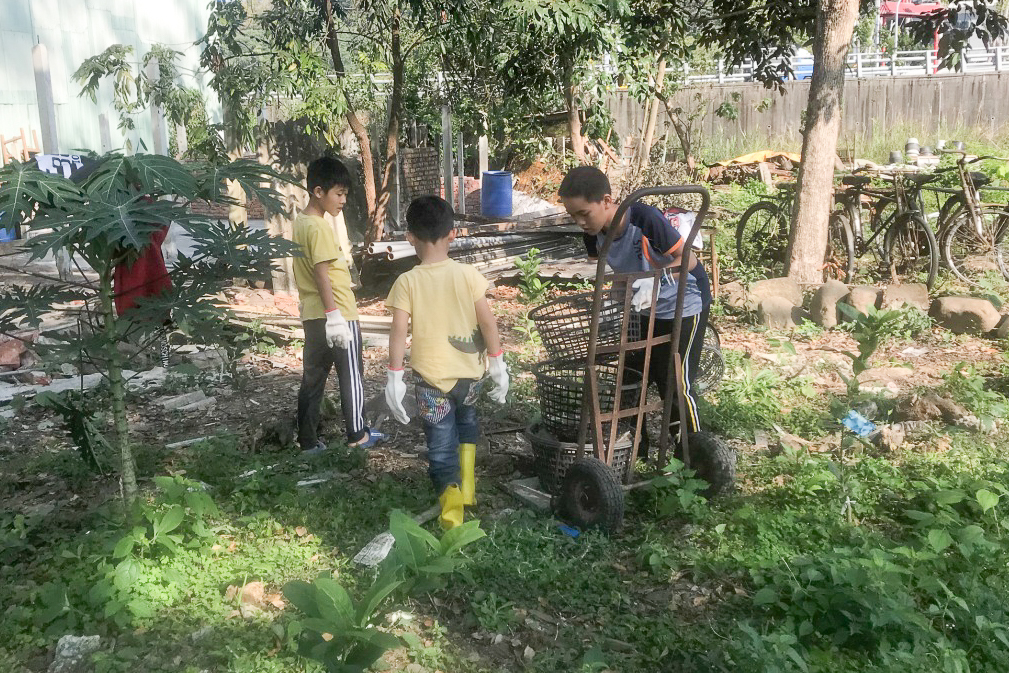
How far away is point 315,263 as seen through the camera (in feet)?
16.0

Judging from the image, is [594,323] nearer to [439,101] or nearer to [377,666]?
[377,666]

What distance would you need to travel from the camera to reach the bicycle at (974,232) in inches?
349

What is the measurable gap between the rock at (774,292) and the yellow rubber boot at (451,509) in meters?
4.96

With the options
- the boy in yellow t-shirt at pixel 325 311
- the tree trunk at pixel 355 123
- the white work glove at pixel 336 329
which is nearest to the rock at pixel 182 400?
the boy in yellow t-shirt at pixel 325 311

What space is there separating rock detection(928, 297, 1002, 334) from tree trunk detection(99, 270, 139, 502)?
21.6 ft

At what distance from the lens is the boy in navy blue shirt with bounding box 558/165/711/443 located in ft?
13.7

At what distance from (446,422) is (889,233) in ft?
22.4

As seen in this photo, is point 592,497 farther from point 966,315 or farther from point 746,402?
point 966,315

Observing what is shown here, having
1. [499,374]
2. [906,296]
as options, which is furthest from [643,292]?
[906,296]

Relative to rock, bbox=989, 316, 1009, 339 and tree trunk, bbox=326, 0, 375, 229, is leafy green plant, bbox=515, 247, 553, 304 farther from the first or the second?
rock, bbox=989, 316, 1009, 339

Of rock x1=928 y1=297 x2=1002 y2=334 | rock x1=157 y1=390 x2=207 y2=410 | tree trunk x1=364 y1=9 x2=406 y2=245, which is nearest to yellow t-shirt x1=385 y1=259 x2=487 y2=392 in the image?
rock x1=157 y1=390 x2=207 y2=410

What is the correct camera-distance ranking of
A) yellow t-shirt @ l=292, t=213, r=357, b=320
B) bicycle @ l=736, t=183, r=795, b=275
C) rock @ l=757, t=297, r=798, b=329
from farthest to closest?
bicycle @ l=736, t=183, r=795, b=275 → rock @ l=757, t=297, r=798, b=329 → yellow t-shirt @ l=292, t=213, r=357, b=320

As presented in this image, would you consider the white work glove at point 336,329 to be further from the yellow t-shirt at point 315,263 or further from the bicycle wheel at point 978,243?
the bicycle wheel at point 978,243

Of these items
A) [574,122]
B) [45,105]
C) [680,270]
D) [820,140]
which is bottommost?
[680,270]
